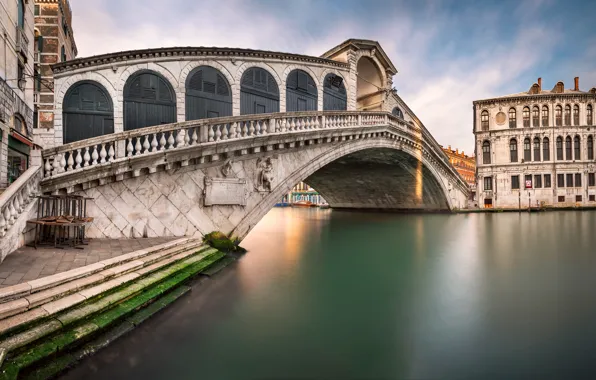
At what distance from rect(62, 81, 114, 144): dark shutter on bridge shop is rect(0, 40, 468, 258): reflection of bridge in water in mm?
34

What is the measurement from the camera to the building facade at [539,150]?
2742cm

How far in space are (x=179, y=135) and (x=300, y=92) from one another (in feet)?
24.3

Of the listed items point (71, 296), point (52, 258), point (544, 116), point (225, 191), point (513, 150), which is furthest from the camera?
point (513, 150)

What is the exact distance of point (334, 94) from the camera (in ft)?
48.8

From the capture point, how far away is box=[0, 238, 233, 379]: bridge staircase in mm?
2766

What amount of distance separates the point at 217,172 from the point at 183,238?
2093mm

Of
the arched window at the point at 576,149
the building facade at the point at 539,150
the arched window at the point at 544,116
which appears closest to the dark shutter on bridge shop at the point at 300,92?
the building facade at the point at 539,150

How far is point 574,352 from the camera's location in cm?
328

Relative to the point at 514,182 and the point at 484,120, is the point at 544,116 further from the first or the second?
the point at 514,182

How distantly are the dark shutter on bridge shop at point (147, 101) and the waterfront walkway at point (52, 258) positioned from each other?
5.19 metres

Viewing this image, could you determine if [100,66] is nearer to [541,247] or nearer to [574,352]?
[574,352]

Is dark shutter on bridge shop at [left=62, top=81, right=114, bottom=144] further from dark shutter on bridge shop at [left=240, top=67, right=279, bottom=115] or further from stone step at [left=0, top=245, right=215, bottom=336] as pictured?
stone step at [left=0, top=245, right=215, bottom=336]

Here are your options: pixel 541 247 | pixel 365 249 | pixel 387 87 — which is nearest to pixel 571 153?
pixel 387 87

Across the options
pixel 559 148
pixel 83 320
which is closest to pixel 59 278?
pixel 83 320
